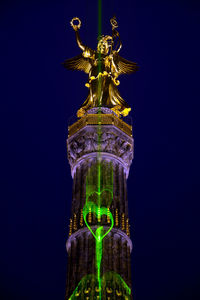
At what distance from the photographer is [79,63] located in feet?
122

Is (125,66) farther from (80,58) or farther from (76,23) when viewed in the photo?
(76,23)

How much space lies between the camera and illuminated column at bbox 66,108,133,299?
1033 inches

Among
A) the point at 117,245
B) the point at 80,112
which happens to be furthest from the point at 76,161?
the point at 117,245

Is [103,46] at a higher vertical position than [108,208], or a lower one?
higher

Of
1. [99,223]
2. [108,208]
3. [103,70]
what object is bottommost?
[99,223]

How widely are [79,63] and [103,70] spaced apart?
7.50 feet

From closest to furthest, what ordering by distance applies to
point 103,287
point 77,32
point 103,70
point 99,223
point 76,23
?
1. point 103,287
2. point 99,223
3. point 103,70
4. point 77,32
5. point 76,23

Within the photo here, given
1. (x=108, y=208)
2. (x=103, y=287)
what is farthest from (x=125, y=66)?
(x=103, y=287)

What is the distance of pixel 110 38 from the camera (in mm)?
36969

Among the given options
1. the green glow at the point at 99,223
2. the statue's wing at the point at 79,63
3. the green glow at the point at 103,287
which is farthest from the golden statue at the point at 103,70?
the green glow at the point at 103,287

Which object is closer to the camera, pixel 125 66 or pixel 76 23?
pixel 76 23

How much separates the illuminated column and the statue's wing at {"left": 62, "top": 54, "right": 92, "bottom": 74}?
482cm

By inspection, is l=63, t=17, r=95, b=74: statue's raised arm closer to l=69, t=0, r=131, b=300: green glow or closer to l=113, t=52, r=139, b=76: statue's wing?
l=113, t=52, r=139, b=76: statue's wing

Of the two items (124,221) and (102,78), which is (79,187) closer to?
(124,221)
